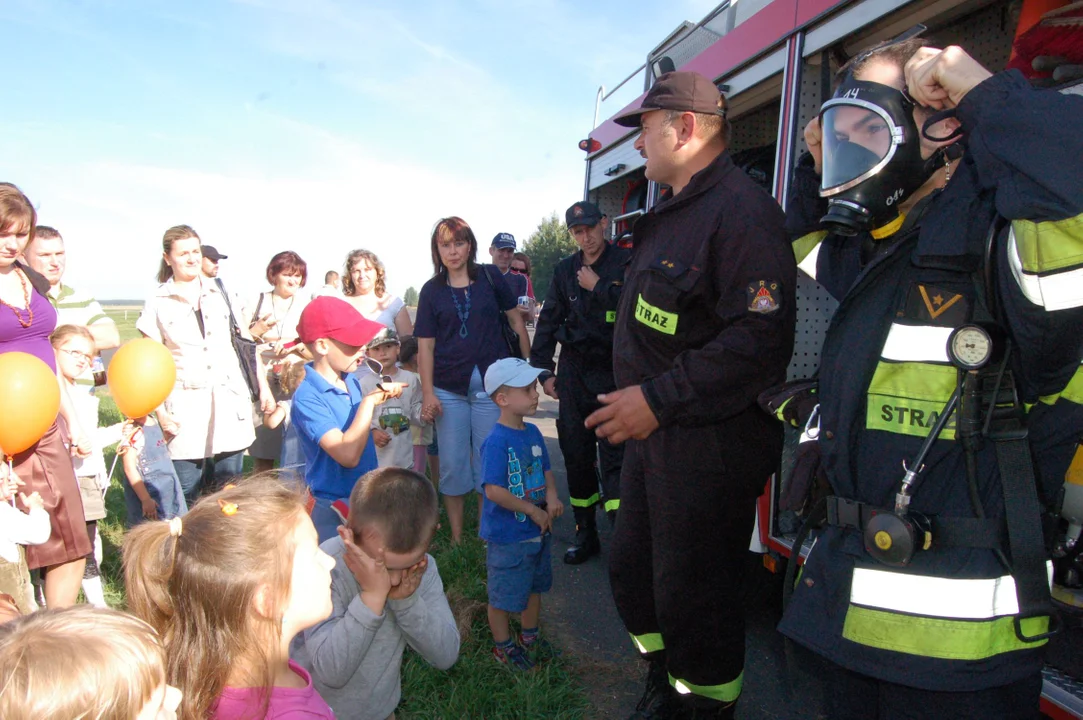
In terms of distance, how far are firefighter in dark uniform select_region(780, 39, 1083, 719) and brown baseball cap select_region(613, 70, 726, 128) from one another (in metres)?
0.80

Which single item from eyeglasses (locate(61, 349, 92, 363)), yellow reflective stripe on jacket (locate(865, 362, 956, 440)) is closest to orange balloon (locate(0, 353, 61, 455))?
eyeglasses (locate(61, 349, 92, 363))

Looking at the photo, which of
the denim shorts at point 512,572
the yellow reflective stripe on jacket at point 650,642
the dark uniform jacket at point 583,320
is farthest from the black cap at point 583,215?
the yellow reflective stripe on jacket at point 650,642

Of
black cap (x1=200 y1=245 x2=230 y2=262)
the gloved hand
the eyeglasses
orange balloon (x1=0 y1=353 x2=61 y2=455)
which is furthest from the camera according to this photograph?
black cap (x1=200 y1=245 x2=230 y2=262)

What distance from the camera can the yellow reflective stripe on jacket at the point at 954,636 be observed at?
1321mm

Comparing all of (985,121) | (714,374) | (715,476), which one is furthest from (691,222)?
(985,121)

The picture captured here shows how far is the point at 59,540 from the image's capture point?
292 centimetres

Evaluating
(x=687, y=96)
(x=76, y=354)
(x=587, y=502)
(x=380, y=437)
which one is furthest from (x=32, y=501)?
(x=687, y=96)

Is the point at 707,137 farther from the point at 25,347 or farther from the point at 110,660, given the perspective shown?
the point at 25,347

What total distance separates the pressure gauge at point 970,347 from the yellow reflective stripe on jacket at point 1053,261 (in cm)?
10

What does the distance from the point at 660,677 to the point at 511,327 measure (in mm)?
2387

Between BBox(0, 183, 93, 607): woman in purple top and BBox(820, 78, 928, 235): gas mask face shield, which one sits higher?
BBox(820, 78, 928, 235): gas mask face shield

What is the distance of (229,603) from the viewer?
1.46m

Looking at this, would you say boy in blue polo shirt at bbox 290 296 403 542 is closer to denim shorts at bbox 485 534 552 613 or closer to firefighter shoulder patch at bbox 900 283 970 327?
denim shorts at bbox 485 534 552 613

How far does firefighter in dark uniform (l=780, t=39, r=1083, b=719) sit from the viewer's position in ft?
4.05
